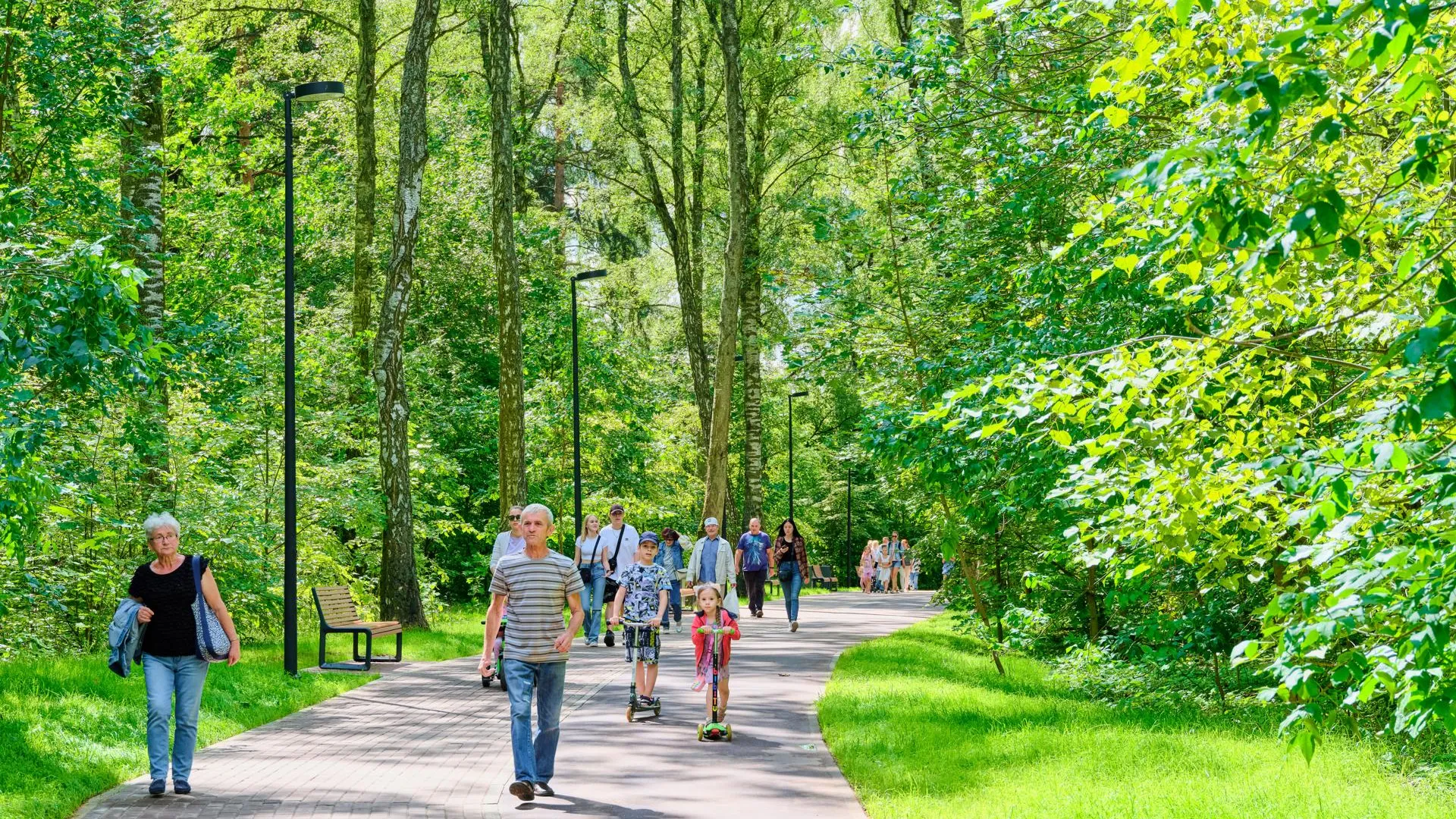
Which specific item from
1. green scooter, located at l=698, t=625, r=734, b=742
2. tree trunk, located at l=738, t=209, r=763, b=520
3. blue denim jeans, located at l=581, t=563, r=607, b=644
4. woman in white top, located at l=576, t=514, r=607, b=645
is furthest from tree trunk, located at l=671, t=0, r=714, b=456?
green scooter, located at l=698, t=625, r=734, b=742

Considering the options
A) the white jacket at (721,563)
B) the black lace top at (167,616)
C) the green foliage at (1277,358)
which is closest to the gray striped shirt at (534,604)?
the black lace top at (167,616)

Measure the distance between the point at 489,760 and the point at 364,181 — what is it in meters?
18.6

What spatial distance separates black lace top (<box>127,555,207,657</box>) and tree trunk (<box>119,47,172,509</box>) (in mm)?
Answer: 6219

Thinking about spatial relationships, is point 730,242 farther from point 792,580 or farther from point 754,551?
point 792,580

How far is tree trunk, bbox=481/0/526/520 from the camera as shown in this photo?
23.6 meters

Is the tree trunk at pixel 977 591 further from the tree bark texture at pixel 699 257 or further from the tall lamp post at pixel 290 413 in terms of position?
the tree bark texture at pixel 699 257

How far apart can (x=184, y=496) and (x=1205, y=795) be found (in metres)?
14.1

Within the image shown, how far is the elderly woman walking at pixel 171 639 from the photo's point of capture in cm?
877

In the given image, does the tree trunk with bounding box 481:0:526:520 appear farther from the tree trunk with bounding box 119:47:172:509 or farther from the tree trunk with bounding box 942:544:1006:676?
the tree trunk with bounding box 942:544:1006:676

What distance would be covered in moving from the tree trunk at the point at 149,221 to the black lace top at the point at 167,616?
6.22 metres

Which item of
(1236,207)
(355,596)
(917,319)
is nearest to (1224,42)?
(1236,207)

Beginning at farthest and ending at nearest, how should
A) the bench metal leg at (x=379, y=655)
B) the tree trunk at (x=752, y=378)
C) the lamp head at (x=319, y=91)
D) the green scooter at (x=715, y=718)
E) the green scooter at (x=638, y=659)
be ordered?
the tree trunk at (x=752, y=378)
the bench metal leg at (x=379, y=655)
the lamp head at (x=319, y=91)
the green scooter at (x=638, y=659)
the green scooter at (x=715, y=718)

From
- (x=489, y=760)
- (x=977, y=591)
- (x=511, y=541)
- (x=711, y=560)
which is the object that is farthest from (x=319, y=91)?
(x=977, y=591)

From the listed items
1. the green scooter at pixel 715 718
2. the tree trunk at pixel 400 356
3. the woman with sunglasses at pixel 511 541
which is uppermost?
the tree trunk at pixel 400 356
